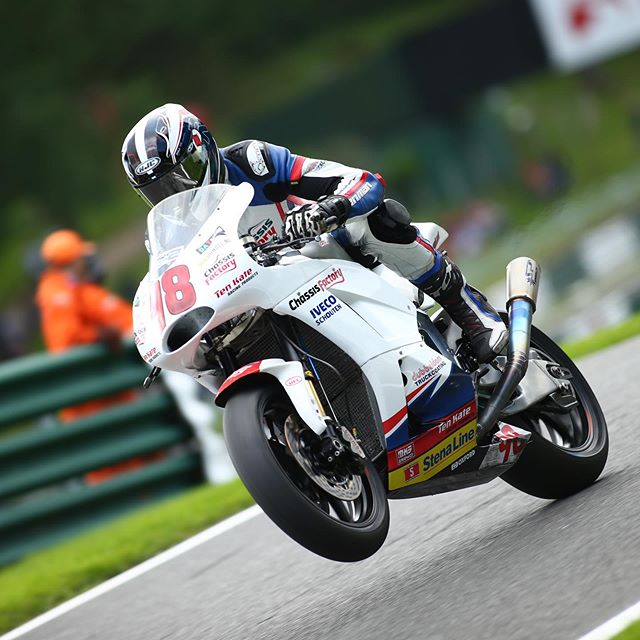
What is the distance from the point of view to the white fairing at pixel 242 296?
187 inches

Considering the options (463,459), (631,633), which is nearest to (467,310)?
(463,459)

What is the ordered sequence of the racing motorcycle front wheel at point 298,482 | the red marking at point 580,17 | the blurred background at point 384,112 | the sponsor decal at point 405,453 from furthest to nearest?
the red marking at point 580,17 < the blurred background at point 384,112 < the sponsor decal at point 405,453 < the racing motorcycle front wheel at point 298,482

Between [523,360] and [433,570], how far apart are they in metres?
0.95

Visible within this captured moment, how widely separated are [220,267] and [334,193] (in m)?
0.64

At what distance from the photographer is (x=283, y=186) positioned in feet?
17.7

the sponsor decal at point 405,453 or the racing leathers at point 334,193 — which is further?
the racing leathers at point 334,193

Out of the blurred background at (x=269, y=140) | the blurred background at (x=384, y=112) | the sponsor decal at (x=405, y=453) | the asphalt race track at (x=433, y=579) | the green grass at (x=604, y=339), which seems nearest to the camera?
the asphalt race track at (x=433, y=579)

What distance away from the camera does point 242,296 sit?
4.77 m

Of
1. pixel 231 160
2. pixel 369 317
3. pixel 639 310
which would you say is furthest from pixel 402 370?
pixel 639 310

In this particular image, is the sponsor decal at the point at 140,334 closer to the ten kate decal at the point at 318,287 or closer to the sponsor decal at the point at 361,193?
the ten kate decal at the point at 318,287

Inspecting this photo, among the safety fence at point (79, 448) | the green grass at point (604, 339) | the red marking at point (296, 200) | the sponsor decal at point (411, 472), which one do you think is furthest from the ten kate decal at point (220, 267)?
the green grass at point (604, 339)

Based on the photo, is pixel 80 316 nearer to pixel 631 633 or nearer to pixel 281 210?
pixel 281 210

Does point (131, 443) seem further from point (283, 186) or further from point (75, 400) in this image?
point (283, 186)

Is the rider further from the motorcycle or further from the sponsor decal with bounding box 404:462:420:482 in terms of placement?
the sponsor decal with bounding box 404:462:420:482
